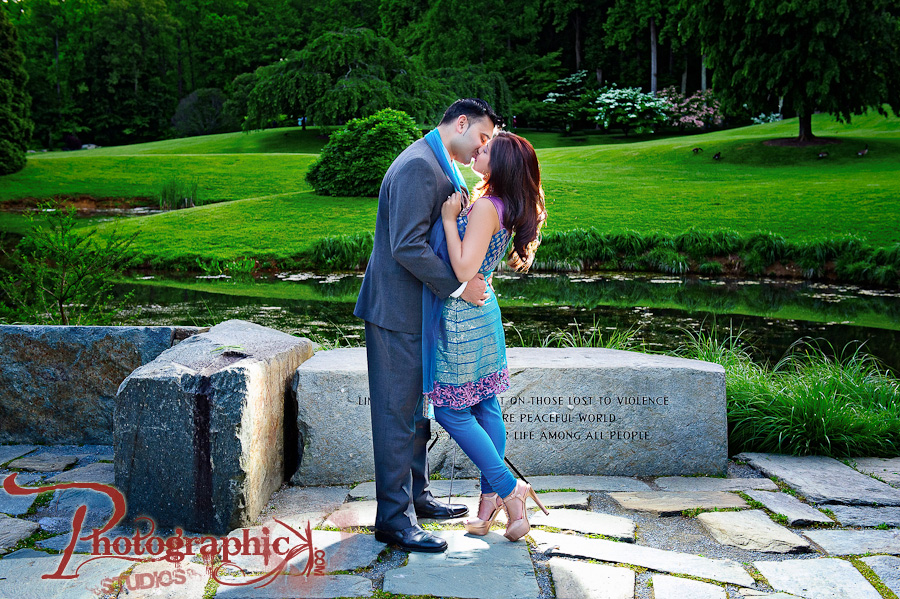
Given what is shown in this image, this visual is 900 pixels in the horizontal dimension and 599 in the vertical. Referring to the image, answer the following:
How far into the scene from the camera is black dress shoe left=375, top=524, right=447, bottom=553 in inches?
113

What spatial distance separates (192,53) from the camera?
4453cm

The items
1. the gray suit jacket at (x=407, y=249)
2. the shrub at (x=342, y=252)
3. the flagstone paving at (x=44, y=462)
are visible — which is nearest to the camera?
the gray suit jacket at (x=407, y=249)

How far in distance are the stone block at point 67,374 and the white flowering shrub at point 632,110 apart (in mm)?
29244

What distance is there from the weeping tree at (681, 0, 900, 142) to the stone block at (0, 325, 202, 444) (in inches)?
725

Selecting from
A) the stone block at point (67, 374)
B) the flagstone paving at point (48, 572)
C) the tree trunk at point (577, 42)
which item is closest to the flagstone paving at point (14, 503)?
the flagstone paving at point (48, 572)

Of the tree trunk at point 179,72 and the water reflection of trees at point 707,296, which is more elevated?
the tree trunk at point 179,72

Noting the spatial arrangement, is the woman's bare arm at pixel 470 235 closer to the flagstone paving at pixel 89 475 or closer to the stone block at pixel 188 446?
the stone block at pixel 188 446

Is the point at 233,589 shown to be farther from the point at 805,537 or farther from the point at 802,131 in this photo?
the point at 802,131

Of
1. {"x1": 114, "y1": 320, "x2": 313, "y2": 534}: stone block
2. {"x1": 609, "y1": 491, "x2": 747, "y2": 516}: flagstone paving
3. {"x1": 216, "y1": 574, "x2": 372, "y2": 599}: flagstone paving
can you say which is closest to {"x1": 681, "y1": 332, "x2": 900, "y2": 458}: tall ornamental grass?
{"x1": 609, "y1": 491, "x2": 747, "y2": 516}: flagstone paving

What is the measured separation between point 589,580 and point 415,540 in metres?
0.68

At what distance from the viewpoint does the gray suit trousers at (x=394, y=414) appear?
9.78ft

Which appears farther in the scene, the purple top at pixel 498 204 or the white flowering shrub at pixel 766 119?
the white flowering shrub at pixel 766 119

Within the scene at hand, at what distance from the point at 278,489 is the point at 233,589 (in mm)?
1096

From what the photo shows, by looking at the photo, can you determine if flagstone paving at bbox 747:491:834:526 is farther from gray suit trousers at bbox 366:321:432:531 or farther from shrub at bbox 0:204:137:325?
shrub at bbox 0:204:137:325
